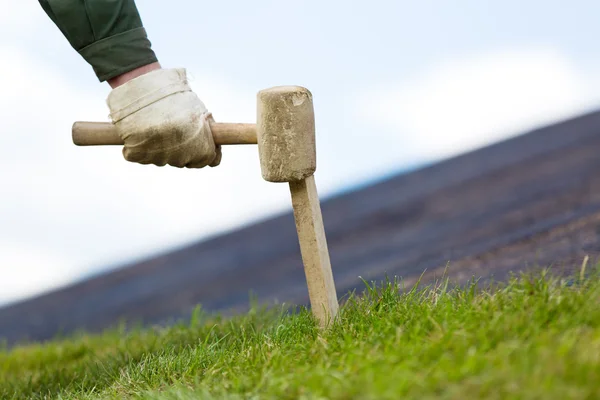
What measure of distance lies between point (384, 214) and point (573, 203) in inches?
138

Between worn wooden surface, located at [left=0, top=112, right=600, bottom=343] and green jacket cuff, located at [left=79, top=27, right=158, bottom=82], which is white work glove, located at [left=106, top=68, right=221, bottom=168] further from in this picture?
worn wooden surface, located at [left=0, top=112, right=600, bottom=343]

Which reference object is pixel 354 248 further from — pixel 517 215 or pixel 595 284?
pixel 595 284

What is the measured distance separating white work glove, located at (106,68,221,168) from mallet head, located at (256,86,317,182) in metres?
0.33

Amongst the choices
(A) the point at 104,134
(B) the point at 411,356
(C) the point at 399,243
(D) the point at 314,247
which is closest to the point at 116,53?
(A) the point at 104,134

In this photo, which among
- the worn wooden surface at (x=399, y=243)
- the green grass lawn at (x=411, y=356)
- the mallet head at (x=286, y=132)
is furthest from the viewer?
the worn wooden surface at (x=399, y=243)

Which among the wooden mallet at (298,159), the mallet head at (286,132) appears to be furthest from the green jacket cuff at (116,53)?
the mallet head at (286,132)

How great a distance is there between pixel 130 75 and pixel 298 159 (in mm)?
806

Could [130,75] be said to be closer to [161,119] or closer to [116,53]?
[116,53]

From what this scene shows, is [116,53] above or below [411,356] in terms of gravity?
above

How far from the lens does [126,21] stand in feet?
9.09

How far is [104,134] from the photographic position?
2.80 m

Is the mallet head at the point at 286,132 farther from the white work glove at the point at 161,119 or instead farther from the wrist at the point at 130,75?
the wrist at the point at 130,75

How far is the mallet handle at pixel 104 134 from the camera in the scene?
8.96 feet

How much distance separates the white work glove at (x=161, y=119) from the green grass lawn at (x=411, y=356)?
764mm
